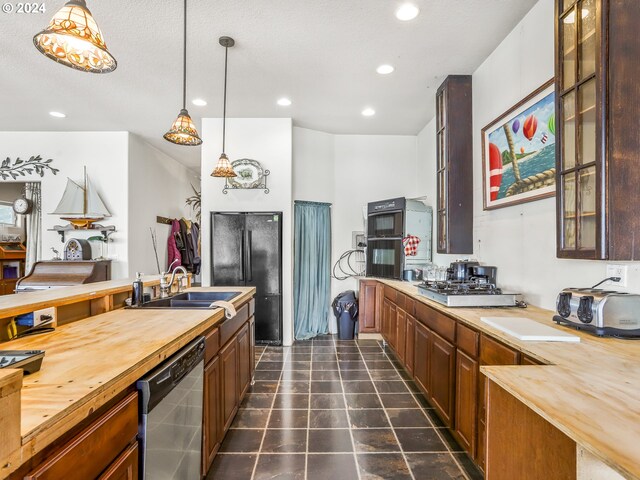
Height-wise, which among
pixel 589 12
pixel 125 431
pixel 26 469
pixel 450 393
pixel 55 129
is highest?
pixel 55 129

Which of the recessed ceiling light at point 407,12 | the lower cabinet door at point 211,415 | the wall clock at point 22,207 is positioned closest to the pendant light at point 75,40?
the lower cabinet door at point 211,415

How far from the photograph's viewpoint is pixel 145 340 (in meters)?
1.39

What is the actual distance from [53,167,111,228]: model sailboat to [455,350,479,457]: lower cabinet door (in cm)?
515

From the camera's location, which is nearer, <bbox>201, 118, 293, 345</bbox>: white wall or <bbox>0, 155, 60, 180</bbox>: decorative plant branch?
<bbox>201, 118, 293, 345</bbox>: white wall

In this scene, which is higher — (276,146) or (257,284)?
(276,146)

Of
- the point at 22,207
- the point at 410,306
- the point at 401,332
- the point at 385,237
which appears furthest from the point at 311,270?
the point at 22,207

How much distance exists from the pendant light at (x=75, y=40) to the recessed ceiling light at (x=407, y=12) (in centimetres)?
200

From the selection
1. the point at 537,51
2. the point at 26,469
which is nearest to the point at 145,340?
the point at 26,469

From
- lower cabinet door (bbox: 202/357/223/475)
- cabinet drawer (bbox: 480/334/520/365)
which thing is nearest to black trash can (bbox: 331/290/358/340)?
lower cabinet door (bbox: 202/357/223/475)

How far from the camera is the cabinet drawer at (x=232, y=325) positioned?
6.96 feet

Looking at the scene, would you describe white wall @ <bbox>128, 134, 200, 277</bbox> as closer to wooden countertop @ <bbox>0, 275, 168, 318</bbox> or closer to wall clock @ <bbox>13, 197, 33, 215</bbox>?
wall clock @ <bbox>13, 197, 33, 215</bbox>

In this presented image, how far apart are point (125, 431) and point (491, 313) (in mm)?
2056

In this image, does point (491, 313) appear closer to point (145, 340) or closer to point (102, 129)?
point (145, 340)

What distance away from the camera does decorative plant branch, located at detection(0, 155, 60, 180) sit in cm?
505
